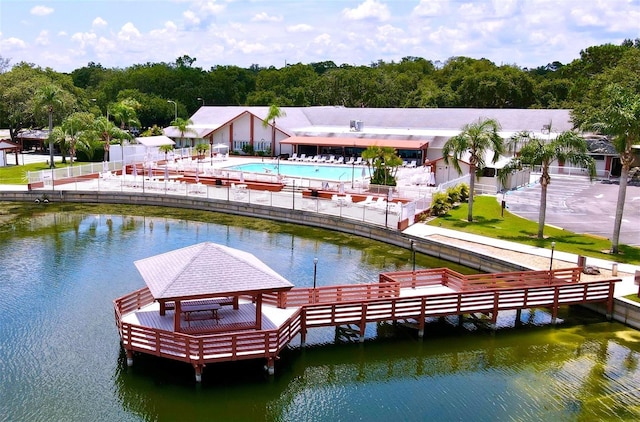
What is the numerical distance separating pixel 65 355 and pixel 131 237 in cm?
1465

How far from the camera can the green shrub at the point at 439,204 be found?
34.0 metres

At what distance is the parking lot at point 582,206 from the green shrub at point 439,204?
4312 mm

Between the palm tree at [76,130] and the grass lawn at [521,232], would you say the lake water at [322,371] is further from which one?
the palm tree at [76,130]

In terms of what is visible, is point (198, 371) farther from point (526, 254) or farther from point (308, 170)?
point (308, 170)

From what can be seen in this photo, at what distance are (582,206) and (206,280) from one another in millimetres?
28266

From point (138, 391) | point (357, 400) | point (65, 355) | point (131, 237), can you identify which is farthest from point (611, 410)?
point (131, 237)

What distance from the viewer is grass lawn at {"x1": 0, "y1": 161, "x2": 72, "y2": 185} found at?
44.9m

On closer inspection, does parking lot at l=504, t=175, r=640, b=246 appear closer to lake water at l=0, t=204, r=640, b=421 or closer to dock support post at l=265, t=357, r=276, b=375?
lake water at l=0, t=204, r=640, b=421

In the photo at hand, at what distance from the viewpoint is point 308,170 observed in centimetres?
5266

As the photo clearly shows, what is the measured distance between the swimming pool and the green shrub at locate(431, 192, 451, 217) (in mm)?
14224

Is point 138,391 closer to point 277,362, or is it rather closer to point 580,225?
point 277,362

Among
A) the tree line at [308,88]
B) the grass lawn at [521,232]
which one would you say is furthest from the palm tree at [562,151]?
the tree line at [308,88]

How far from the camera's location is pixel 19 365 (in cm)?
1656

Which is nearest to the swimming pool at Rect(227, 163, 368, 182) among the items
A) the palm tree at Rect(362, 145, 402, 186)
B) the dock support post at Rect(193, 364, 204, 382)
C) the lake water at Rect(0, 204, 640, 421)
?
the palm tree at Rect(362, 145, 402, 186)
